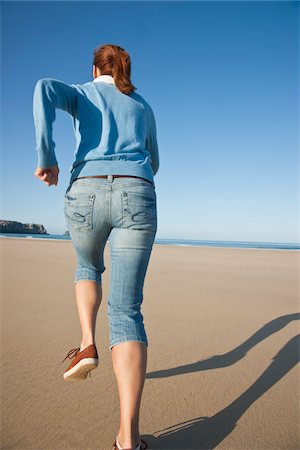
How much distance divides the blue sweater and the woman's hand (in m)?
0.02

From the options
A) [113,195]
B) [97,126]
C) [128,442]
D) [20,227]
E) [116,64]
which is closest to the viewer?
[128,442]

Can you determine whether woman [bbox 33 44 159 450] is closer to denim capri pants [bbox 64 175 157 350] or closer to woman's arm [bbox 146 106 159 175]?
denim capri pants [bbox 64 175 157 350]

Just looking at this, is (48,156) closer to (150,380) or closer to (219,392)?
(150,380)

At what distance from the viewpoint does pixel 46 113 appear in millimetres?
1324

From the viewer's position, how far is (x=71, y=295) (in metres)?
4.08

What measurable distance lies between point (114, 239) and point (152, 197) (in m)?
0.27

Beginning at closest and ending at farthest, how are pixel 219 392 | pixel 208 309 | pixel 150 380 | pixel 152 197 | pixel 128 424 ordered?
pixel 128 424
pixel 152 197
pixel 219 392
pixel 150 380
pixel 208 309

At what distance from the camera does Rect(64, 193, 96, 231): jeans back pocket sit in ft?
4.39

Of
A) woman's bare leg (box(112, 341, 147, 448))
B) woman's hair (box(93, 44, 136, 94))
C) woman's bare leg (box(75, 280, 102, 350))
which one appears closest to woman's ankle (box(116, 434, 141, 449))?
woman's bare leg (box(112, 341, 147, 448))

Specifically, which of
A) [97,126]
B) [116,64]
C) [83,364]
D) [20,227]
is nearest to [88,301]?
[83,364]

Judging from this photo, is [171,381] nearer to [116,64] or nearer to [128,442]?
[128,442]

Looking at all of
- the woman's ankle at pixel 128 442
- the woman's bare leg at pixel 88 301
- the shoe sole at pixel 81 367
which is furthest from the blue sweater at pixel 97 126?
the woman's ankle at pixel 128 442

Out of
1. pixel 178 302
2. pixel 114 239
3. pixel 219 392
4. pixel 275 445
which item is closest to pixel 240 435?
pixel 275 445

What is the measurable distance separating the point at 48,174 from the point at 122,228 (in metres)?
0.45
